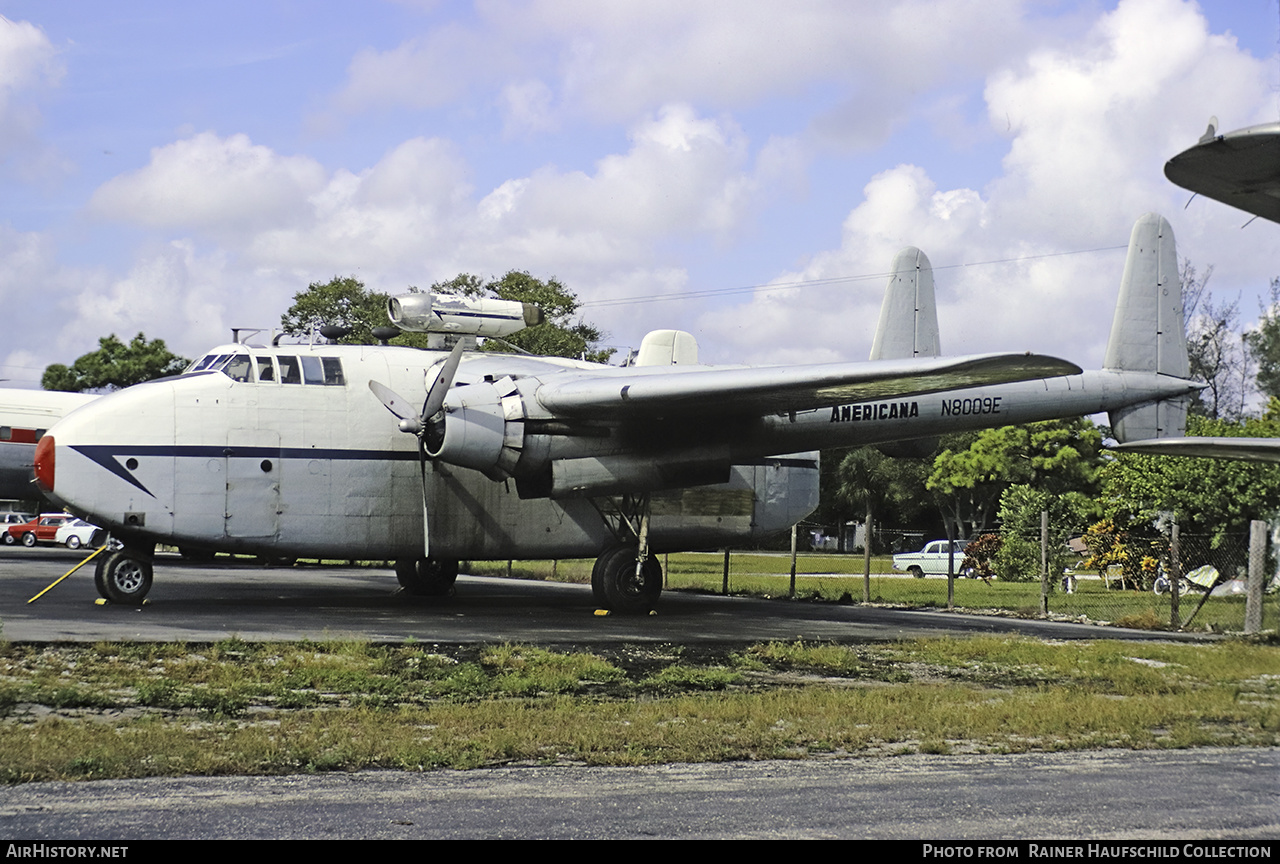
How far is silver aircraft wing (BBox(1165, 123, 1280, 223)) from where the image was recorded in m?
3.04

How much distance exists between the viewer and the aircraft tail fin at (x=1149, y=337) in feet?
64.5

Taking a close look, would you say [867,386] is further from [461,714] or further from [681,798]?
[681,798]

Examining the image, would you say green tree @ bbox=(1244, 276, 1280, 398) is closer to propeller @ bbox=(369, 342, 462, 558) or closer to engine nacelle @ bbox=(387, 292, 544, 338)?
propeller @ bbox=(369, 342, 462, 558)

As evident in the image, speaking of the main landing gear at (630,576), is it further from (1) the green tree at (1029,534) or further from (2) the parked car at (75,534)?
(2) the parked car at (75,534)

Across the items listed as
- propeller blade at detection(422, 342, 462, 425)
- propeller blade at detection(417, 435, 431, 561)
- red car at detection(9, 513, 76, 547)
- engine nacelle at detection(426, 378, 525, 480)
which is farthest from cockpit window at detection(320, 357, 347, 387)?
red car at detection(9, 513, 76, 547)

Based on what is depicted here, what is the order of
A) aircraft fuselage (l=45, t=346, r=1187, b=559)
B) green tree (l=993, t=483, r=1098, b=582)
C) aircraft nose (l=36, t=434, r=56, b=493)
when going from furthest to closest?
green tree (l=993, t=483, r=1098, b=582)
aircraft fuselage (l=45, t=346, r=1187, b=559)
aircraft nose (l=36, t=434, r=56, b=493)

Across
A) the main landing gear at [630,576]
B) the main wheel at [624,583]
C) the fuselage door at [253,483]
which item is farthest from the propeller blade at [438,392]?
the main wheel at [624,583]

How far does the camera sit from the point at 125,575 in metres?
16.9

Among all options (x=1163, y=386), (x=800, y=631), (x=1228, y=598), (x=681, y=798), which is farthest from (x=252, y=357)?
(x=1228, y=598)

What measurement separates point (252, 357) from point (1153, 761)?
46.3 feet

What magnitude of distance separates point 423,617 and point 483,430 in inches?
118

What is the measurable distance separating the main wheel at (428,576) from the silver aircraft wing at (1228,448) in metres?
15.9

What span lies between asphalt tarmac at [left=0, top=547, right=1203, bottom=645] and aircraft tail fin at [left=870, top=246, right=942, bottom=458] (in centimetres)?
521
